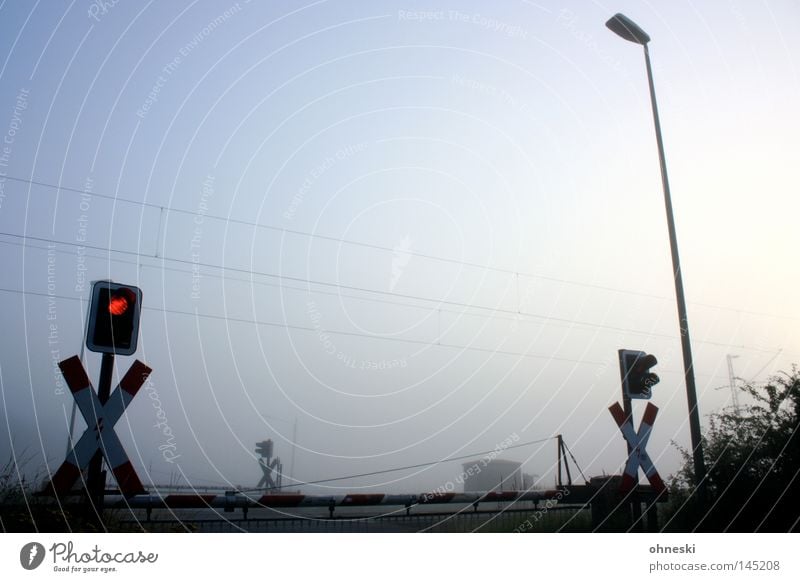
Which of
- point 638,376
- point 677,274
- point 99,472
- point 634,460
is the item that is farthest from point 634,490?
point 99,472

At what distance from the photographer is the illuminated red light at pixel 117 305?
13.7ft

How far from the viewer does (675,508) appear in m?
8.06

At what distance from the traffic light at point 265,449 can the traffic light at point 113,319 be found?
2286 mm

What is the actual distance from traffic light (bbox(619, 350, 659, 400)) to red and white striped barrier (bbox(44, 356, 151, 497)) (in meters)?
4.77

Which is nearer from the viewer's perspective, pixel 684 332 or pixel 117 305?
pixel 117 305

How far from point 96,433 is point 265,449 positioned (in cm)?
235

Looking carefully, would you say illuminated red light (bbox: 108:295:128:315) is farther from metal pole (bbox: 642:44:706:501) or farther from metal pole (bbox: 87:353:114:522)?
metal pole (bbox: 642:44:706:501)

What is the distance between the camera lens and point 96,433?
3986 mm

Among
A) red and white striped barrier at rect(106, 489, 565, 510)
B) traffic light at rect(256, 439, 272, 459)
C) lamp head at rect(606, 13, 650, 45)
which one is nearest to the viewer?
red and white striped barrier at rect(106, 489, 565, 510)

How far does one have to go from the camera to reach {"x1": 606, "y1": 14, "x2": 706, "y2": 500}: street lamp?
7160mm

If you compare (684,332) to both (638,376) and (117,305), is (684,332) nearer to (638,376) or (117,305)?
(638,376)
